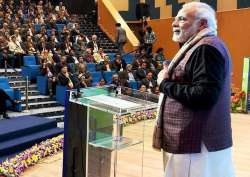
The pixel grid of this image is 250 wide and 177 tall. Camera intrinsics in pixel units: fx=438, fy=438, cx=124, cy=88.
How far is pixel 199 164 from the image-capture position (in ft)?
5.99

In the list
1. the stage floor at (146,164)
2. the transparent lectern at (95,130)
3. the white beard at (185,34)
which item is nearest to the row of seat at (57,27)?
the stage floor at (146,164)

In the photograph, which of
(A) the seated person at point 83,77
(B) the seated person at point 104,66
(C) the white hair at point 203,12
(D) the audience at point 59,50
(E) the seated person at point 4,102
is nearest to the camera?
(C) the white hair at point 203,12

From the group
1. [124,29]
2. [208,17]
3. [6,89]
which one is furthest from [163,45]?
[208,17]

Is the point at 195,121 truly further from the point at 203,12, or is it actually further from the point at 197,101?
the point at 203,12

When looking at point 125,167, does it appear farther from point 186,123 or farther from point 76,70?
point 76,70

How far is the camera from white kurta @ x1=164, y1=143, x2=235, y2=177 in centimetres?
183

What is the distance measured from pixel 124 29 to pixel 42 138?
7.51m

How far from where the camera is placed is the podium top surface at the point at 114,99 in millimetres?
2336

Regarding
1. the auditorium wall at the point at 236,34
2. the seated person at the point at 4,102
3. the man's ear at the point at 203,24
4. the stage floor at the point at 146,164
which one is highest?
the auditorium wall at the point at 236,34

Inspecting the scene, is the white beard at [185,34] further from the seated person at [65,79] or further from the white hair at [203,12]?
the seated person at [65,79]

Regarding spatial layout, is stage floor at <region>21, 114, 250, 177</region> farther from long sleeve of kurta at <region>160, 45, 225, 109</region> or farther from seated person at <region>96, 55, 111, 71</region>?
seated person at <region>96, 55, 111, 71</region>

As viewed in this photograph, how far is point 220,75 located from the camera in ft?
5.79

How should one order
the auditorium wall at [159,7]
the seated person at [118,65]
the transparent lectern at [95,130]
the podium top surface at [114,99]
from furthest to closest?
the auditorium wall at [159,7], the seated person at [118,65], the transparent lectern at [95,130], the podium top surface at [114,99]

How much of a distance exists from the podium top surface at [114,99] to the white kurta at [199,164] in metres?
0.50
